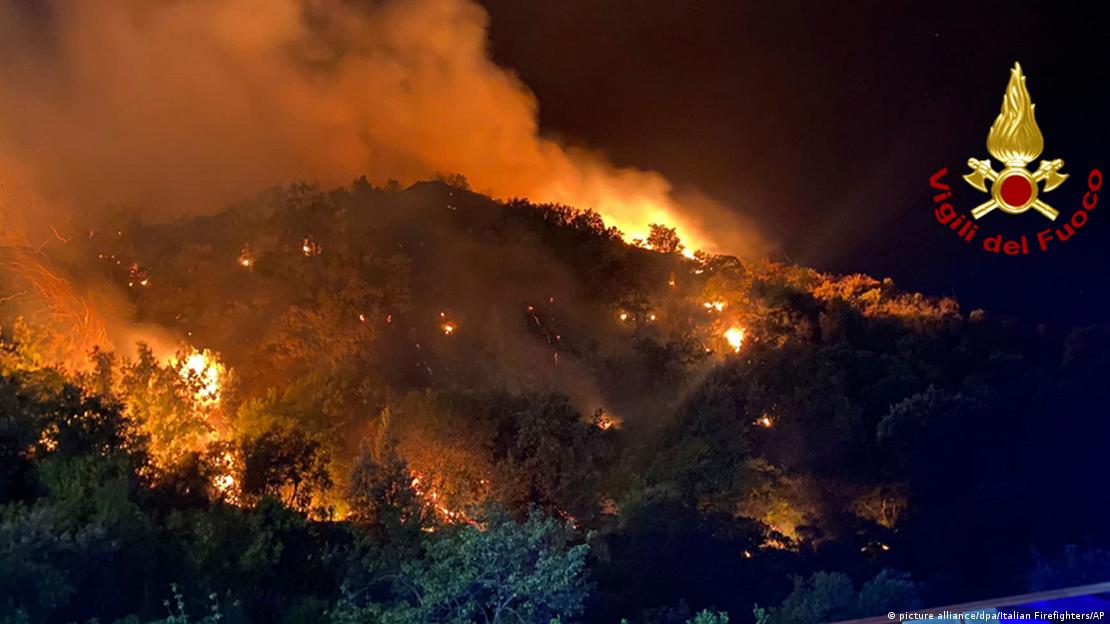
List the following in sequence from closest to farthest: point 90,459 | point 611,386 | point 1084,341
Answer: point 90,459
point 611,386
point 1084,341

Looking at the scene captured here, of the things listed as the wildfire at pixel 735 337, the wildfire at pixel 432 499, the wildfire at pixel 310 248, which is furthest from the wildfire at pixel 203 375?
the wildfire at pixel 735 337

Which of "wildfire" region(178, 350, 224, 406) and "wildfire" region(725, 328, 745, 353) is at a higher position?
"wildfire" region(725, 328, 745, 353)

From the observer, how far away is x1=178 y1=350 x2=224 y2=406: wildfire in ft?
27.1

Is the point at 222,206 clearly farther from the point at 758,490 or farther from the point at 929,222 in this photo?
the point at 929,222

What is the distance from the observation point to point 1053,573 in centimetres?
872

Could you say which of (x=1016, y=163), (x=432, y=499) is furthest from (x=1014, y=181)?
(x=432, y=499)

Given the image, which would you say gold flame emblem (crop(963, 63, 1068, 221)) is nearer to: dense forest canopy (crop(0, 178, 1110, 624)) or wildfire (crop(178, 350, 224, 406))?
dense forest canopy (crop(0, 178, 1110, 624))

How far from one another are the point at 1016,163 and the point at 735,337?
3.46 m

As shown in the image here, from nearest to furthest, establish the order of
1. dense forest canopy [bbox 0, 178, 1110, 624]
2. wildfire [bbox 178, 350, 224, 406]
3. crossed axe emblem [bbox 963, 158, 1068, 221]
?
dense forest canopy [bbox 0, 178, 1110, 624] → wildfire [bbox 178, 350, 224, 406] → crossed axe emblem [bbox 963, 158, 1068, 221]

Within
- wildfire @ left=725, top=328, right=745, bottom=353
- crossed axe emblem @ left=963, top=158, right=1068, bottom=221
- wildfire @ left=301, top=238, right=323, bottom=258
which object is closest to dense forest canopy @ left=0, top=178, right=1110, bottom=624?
wildfire @ left=301, top=238, right=323, bottom=258

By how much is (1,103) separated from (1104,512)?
11.9 meters

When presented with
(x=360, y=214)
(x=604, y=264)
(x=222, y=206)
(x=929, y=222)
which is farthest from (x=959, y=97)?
(x=222, y=206)

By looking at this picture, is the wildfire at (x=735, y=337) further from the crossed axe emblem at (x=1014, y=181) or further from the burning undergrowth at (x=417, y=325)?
the crossed axe emblem at (x=1014, y=181)

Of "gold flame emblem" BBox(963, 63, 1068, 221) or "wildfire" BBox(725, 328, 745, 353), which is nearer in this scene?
"gold flame emblem" BBox(963, 63, 1068, 221)
